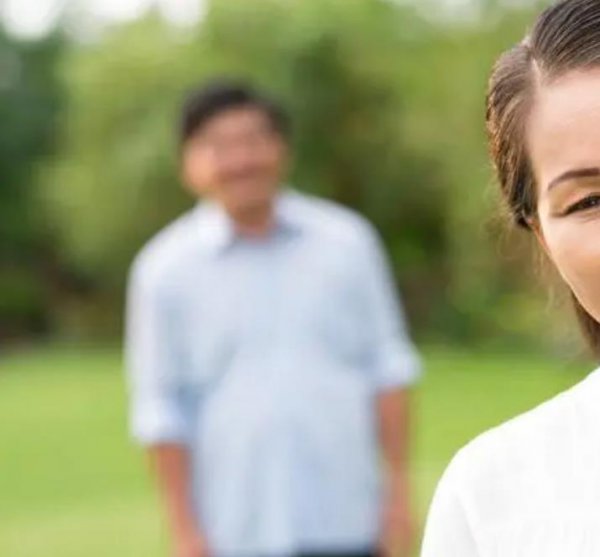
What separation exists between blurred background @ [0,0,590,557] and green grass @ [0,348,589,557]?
81 millimetres

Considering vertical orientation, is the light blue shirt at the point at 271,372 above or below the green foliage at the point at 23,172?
below

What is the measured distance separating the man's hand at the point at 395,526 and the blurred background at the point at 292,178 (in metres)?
10.2

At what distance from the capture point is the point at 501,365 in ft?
72.6

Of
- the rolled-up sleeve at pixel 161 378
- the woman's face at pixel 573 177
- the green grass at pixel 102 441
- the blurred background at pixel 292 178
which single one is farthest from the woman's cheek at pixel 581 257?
the blurred background at pixel 292 178

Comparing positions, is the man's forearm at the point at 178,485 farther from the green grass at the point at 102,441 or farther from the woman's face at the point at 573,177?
the green grass at the point at 102,441

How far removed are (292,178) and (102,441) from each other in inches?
553

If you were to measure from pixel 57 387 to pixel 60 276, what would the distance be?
15647 mm

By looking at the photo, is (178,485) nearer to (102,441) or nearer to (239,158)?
(239,158)

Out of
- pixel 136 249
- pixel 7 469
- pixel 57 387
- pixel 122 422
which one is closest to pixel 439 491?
pixel 7 469

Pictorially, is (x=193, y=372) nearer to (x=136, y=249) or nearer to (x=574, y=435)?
(x=574, y=435)

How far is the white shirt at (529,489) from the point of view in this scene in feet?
4.82

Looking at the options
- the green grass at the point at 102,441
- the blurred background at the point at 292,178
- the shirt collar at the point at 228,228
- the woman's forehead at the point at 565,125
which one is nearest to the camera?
the woman's forehead at the point at 565,125

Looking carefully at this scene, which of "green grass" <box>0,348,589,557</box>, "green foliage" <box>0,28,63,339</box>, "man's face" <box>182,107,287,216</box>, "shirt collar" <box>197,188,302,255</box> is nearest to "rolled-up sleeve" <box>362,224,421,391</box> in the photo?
"shirt collar" <box>197,188,302,255</box>

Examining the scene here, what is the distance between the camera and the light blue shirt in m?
4.49
